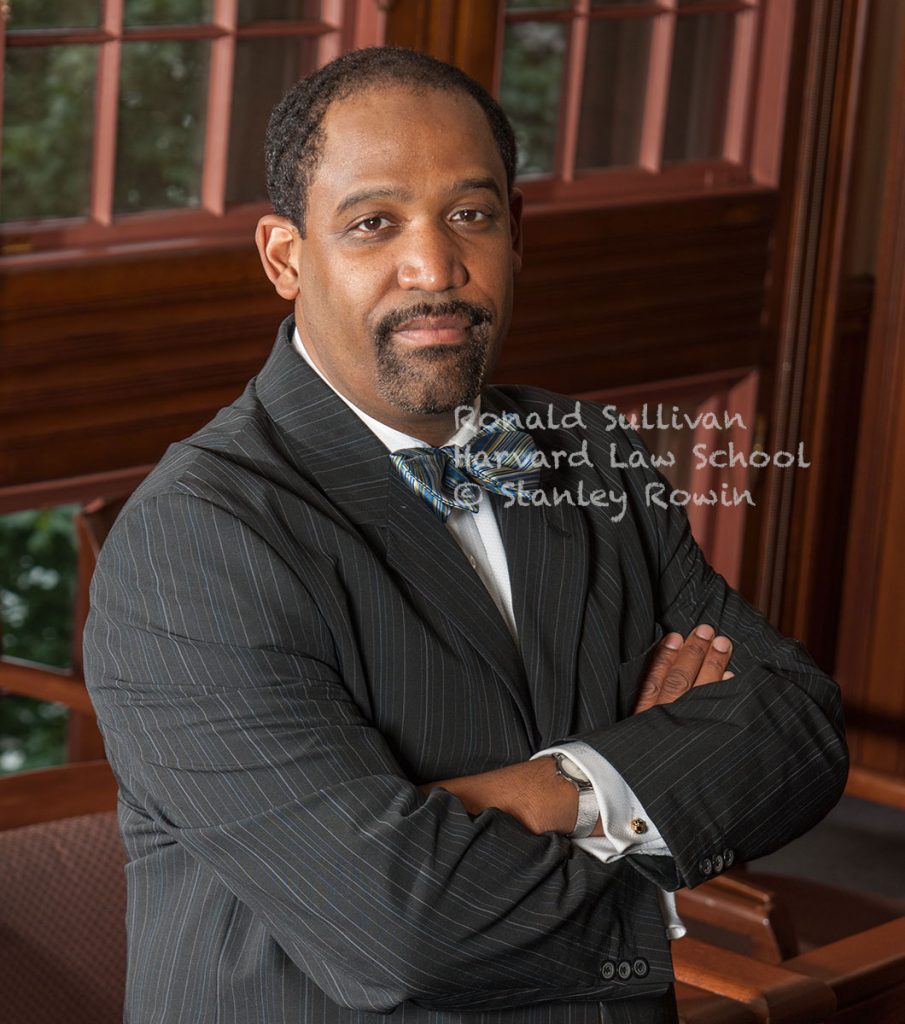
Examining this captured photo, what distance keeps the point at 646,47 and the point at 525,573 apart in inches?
115

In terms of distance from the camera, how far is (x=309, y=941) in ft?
4.66

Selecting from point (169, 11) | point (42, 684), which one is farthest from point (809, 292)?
point (42, 684)

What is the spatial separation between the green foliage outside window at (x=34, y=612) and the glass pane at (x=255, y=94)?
279 cm

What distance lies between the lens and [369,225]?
1.61 meters

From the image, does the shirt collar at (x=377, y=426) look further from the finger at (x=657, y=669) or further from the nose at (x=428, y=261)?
the finger at (x=657, y=669)

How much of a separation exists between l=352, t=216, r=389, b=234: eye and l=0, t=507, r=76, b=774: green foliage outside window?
15.1 ft

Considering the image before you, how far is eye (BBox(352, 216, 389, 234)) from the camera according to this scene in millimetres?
1607

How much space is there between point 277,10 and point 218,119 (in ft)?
0.88

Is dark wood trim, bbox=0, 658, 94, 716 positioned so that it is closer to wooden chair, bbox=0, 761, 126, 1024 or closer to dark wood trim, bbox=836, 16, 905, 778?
wooden chair, bbox=0, 761, 126, 1024

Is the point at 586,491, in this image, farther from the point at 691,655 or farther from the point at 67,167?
the point at 67,167

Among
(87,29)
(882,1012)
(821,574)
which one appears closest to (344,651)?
(882,1012)

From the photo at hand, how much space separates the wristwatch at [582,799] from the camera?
1542 mm

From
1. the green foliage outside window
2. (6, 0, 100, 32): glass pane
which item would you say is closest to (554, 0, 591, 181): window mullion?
(6, 0, 100, 32): glass pane

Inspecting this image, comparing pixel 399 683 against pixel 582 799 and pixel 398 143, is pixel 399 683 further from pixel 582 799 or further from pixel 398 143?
pixel 398 143
